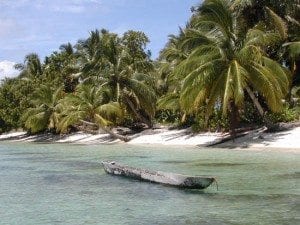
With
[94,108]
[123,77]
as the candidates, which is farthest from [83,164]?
[123,77]

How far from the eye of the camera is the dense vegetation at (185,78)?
28359 mm

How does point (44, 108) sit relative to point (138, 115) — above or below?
above

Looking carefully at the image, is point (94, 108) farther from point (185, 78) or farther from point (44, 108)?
point (185, 78)

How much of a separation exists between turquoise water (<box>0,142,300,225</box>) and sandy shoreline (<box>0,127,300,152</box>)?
14.1 feet

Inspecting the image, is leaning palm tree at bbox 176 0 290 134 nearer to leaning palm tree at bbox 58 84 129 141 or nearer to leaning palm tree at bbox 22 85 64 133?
leaning palm tree at bbox 58 84 129 141

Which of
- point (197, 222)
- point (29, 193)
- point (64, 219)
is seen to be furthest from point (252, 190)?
point (29, 193)

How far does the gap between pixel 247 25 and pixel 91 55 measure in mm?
20889

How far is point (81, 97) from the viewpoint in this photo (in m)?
42.6

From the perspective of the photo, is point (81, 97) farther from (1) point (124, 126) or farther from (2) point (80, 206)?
(2) point (80, 206)

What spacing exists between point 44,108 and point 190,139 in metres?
21.3

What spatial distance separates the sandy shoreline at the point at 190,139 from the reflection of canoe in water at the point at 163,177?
1144cm

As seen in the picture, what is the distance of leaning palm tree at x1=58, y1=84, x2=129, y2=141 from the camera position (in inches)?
1599

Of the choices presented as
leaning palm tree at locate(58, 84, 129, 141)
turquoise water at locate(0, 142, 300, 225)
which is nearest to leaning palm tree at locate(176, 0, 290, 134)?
turquoise water at locate(0, 142, 300, 225)

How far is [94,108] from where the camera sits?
139ft
